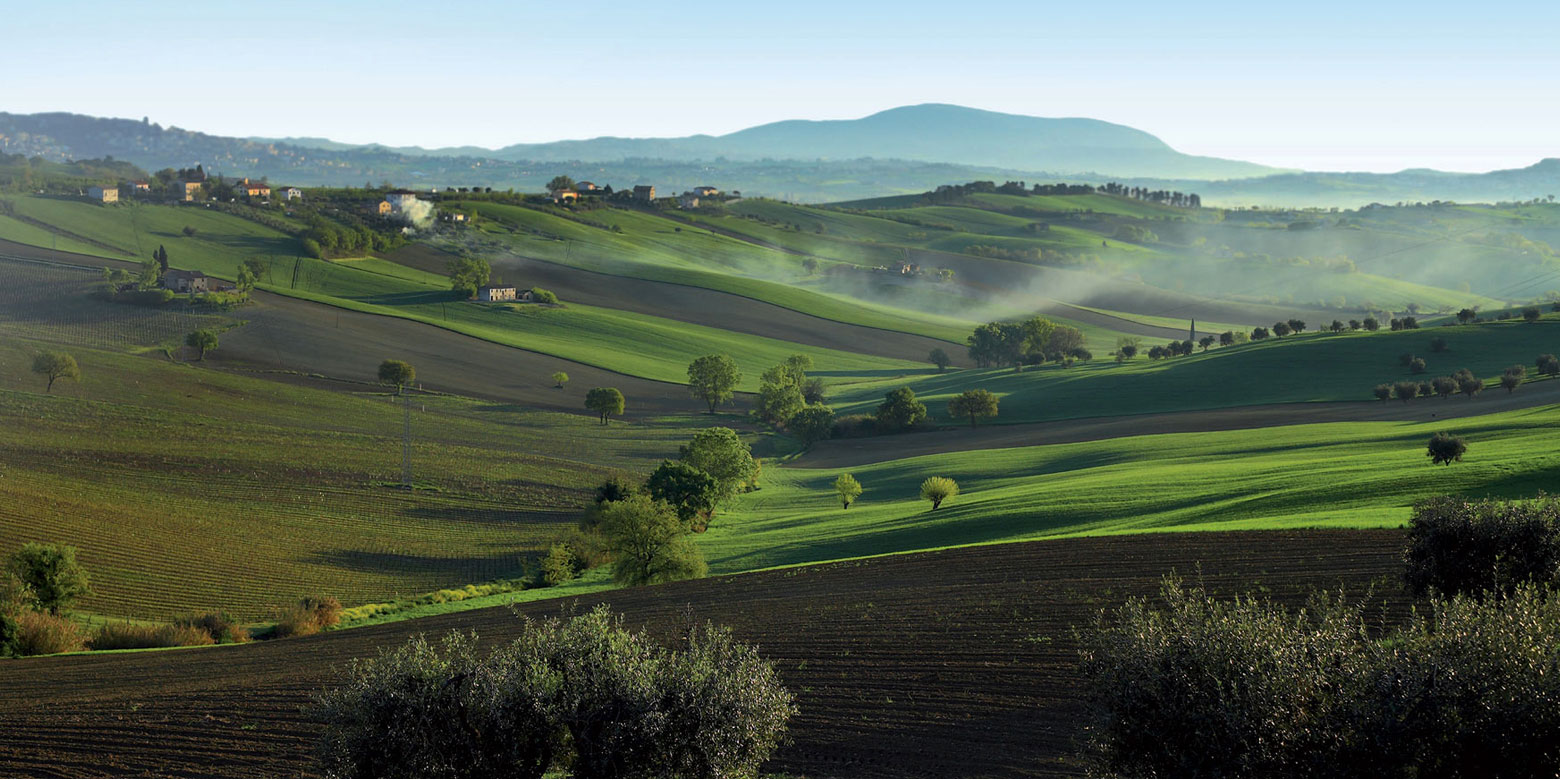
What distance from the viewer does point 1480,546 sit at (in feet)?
93.0

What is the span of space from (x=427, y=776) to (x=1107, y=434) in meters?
72.1

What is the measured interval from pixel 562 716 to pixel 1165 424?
74.7 meters

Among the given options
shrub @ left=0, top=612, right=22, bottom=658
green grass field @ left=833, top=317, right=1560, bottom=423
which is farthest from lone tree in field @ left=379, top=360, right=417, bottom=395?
shrub @ left=0, top=612, right=22, bottom=658

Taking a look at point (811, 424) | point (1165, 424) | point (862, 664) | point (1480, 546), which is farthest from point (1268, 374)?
point (862, 664)

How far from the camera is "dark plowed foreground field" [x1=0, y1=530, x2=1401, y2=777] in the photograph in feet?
85.9

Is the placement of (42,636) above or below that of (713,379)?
below

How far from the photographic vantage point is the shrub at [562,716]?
66.4ft

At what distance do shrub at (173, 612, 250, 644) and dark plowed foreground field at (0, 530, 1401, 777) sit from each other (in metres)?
5.03

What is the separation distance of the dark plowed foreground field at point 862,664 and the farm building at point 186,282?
4420 inches

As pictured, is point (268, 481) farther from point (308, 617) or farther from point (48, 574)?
point (308, 617)

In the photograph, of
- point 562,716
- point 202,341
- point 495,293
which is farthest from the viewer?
point 495,293

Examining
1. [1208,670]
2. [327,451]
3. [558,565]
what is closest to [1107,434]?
[558,565]

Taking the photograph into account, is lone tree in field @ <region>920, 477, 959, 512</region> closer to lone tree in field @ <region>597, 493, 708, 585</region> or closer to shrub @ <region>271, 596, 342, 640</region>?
lone tree in field @ <region>597, 493, 708, 585</region>

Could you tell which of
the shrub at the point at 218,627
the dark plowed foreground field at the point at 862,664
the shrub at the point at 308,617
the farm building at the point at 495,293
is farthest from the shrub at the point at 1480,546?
the farm building at the point at 495,293
